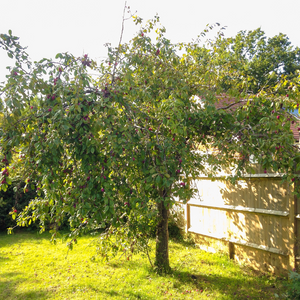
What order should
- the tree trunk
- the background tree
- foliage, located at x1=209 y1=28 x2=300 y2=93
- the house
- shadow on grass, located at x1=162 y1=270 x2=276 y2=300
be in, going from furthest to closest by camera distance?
foliage, located at x1=209 y1=28 x2=300 y2=93 < the tree trunk < the house < shadow on grass, located at x1=162 y1=270 x2=276 y2=300 < the background tree

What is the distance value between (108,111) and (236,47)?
20377 millimetres

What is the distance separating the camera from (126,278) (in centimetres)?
474

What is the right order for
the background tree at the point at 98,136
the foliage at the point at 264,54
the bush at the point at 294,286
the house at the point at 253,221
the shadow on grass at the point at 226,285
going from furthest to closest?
the foliage at the point at 264,54 → the house at the point at 253,221 → the shadow on grass at the point at 226,285 → the bush at the point at 294,286 → the background tree at the point at 98,136

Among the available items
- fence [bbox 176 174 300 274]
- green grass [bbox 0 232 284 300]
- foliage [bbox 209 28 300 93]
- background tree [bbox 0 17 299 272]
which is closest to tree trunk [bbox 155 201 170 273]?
green grass [bbox 0 232 284 300]

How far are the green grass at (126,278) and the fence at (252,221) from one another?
0.95 ft

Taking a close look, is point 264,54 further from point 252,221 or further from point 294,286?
point 294,286

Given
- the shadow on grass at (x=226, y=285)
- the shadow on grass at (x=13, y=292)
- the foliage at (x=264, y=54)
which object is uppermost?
the foliage at (x=264, y=54)

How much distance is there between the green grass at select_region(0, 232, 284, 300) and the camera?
4.20 m

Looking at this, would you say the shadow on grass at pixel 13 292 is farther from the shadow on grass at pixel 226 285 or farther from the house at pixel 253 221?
the house at pixel 253 221

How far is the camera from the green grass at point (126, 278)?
4203 mm

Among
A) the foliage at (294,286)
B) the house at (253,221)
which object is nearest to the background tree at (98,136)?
the house at (253,221)

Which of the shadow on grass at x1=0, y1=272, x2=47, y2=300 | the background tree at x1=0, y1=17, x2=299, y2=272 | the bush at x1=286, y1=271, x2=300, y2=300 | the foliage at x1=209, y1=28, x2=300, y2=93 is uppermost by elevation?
the foliage at x1=209, y1=28, x2=300, y2=93

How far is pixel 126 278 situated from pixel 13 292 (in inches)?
69.8

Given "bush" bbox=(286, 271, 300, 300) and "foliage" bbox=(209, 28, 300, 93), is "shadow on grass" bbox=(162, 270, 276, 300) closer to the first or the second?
"bush" bbox=(286, 271, 300, 300)
